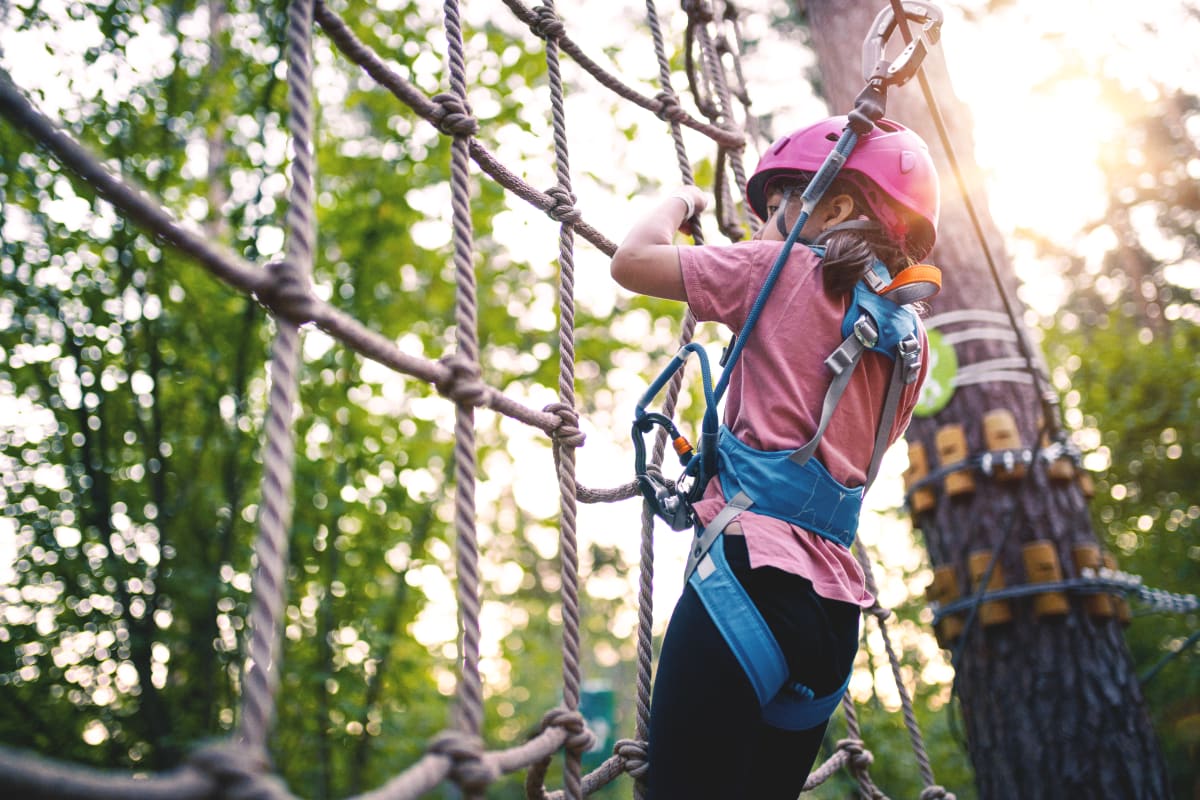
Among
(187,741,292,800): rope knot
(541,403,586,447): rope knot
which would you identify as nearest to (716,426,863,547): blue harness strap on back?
(541,403,586,447): rope knot

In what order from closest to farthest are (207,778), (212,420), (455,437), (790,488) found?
(207,778)
(455,437)
(790,488)
(212,420)

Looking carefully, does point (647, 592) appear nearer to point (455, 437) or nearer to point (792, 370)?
point (792, 370)

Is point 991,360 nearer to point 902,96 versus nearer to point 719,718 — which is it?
point 902,96

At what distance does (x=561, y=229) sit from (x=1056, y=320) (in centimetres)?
661

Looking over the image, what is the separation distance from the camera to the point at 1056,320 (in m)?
6.95

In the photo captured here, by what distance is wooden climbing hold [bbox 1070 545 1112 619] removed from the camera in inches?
80.7

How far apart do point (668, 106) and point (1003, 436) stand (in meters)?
1.18

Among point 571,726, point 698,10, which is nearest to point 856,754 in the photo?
point 571,726

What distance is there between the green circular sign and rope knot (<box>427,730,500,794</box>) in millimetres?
1770

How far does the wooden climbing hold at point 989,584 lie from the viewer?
2.09 meters

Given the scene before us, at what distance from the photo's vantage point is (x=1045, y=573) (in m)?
2.07

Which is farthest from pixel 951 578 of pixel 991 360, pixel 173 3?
pixel 173 3

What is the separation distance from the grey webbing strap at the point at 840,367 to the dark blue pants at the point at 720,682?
0.15 meters

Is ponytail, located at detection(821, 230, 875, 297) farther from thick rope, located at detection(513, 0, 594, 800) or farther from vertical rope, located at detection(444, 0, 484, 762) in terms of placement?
vertical rope, located at detection(444, 0, 484, 762)
